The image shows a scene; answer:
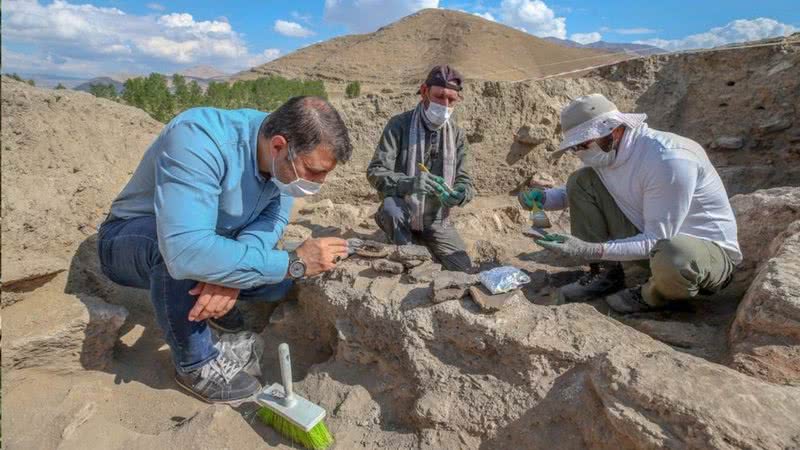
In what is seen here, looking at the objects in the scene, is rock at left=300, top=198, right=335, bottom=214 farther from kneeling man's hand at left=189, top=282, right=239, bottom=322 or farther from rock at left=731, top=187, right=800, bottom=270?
rock at left=731, top=187, right=800, bottom=270

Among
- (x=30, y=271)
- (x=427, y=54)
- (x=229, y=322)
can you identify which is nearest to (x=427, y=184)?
(x=229, y=322)

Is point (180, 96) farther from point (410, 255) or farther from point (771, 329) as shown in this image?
point (771, 329)

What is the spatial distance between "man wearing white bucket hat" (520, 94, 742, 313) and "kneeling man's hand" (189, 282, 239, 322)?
1.69 metres

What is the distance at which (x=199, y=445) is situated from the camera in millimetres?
1757

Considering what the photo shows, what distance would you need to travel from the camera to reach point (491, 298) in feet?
6.32

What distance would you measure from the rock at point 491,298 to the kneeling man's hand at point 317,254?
661 mm

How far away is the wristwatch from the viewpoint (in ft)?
6.51

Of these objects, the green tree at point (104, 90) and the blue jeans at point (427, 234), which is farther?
the green tree at point (104, 90)

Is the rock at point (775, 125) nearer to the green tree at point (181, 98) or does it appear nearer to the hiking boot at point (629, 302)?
the hiking boot at point (629, 302)

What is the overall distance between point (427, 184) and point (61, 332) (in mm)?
2187

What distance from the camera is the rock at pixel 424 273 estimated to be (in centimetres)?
216

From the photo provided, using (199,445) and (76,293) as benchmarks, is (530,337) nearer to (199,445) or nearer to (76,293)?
(199,445)

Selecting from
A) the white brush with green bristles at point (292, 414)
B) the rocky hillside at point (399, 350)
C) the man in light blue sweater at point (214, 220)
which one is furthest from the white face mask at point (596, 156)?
the white brush with green bristles at point (292, 414)

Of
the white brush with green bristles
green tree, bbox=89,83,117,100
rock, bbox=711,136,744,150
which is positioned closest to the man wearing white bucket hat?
the white brush with green bristles
